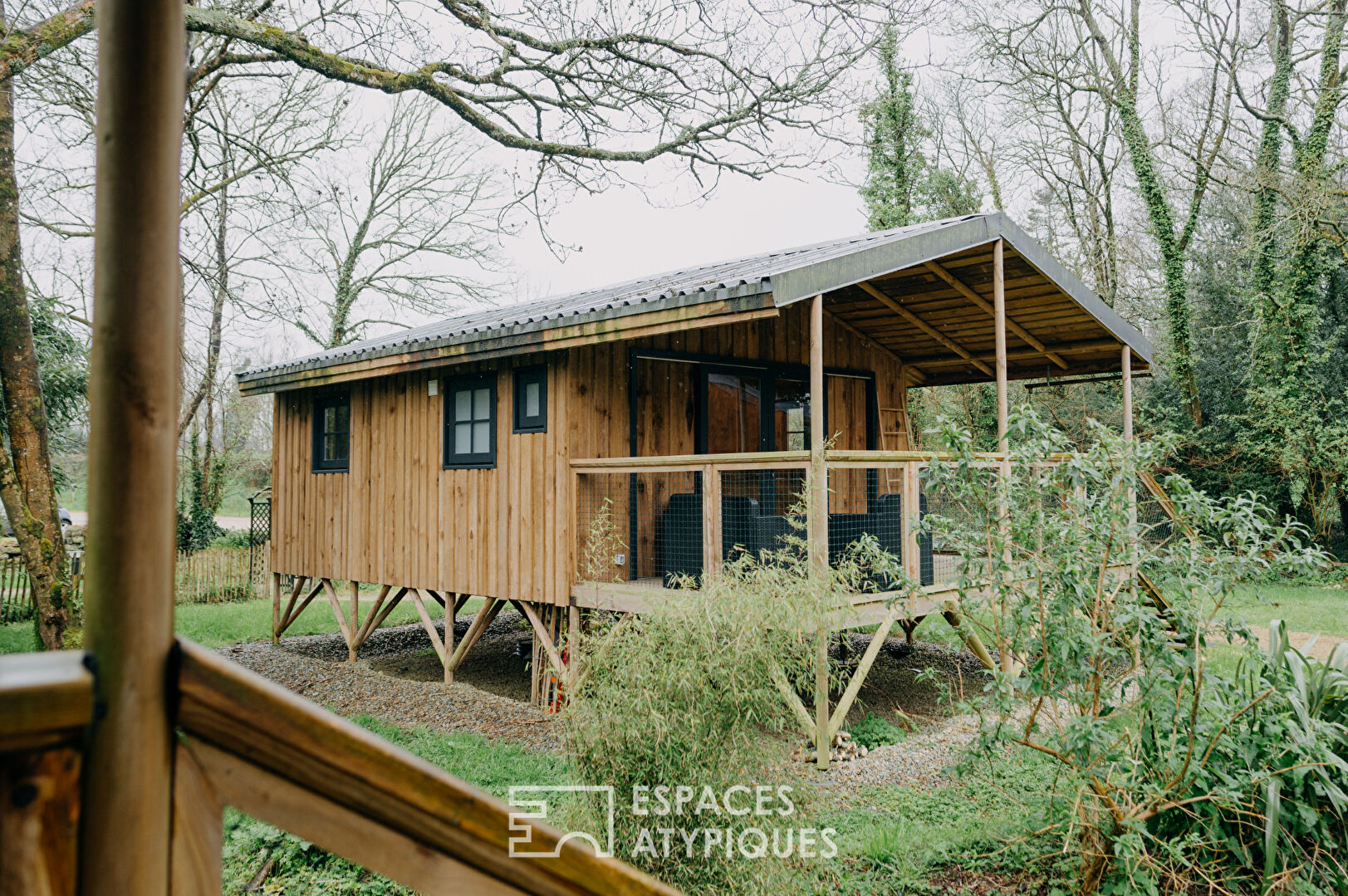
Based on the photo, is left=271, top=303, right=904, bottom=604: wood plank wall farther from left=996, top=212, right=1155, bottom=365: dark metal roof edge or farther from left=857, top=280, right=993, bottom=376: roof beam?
left=996, top=212, right=1155, bottom=365: dark metal roof edge

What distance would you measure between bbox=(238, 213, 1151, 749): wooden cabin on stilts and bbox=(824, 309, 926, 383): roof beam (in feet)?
0.14

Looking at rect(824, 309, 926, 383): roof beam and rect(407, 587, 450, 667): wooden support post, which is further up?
rect(824, 309, 926, 383): roof beam

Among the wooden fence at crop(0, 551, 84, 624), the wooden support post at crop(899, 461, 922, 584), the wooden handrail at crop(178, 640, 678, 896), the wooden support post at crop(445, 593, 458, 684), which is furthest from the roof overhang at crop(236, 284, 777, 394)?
the wooden fence at crop(0, 551, 84, 624)

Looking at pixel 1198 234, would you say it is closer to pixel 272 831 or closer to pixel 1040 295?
pixel 1040 295

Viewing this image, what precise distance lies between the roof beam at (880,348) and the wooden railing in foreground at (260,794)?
9375mm

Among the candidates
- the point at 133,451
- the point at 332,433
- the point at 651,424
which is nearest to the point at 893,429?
the point at 651,424

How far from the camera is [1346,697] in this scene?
13.0ft

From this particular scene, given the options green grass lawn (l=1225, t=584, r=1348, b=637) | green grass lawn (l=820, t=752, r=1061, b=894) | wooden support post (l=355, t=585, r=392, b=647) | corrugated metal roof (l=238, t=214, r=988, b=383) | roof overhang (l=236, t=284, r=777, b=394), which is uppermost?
corrugated metal roof (l=238, t=214, r=988, b=383)

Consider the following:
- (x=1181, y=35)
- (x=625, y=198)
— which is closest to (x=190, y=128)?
(x=625, y=198)

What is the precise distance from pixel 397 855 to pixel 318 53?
731 centimetres

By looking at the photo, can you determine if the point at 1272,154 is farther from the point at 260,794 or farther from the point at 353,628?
the point at 260,794

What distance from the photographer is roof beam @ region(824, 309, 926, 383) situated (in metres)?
10.1

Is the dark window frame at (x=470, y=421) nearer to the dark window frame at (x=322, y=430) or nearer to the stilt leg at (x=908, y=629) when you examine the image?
the dark window frame at (x=322, y=430)

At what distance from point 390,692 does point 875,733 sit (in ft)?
16.5
